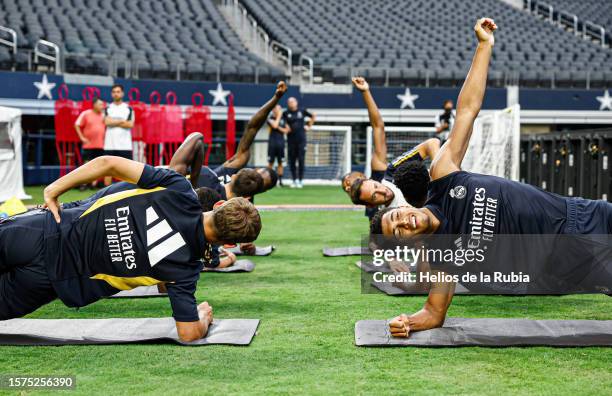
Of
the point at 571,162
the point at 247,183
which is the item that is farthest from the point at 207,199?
the point at 571,162

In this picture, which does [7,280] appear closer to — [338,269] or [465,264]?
[465,264]

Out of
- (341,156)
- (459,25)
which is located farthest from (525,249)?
(459,25)

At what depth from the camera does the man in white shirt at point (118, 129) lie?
12977 millimetres

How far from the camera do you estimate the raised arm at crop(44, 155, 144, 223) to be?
3.71 metres

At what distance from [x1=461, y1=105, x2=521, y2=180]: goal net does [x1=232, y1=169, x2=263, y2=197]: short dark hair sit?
5215 millimetres

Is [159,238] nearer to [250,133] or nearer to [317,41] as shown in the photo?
[250,133]

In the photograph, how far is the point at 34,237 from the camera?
153 inches

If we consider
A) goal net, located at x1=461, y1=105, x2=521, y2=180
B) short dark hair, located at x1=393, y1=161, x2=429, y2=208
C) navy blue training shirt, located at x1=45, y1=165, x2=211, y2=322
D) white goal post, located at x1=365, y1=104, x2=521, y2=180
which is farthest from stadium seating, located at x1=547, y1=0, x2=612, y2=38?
navy blue training shirt, located at x1=45, y1=165, x2=211, y2=322

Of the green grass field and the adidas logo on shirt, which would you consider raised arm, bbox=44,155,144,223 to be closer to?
the adidas logo on shirt

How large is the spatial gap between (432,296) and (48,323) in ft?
7.41

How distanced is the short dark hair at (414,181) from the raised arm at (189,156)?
4.78 feet

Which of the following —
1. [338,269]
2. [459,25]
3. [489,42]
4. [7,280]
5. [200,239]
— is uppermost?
[459,25]

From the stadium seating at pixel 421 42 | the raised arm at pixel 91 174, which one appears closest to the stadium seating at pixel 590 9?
the stadium seating at pixel 421 42

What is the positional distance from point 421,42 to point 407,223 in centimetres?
2160
